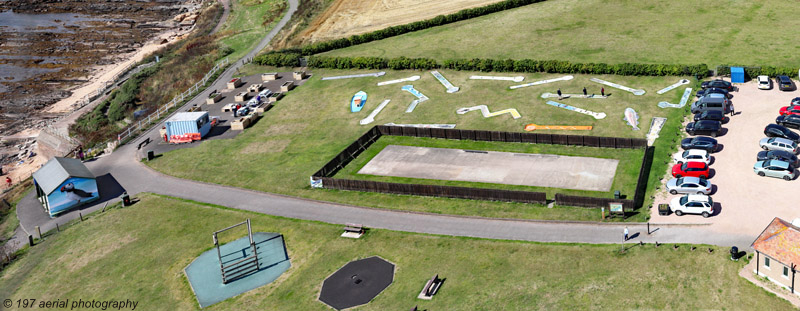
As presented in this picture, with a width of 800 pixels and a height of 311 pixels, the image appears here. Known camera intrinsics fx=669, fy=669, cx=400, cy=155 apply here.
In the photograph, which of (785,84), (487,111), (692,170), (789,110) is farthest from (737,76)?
(487,111)

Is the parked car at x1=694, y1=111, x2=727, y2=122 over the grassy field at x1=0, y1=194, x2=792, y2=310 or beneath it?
over

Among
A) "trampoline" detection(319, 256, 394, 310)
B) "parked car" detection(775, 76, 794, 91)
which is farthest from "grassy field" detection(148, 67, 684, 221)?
"parked car" detection(775, 76, 794, 91)

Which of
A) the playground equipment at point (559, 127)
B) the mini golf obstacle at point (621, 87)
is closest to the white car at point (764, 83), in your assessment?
the mini golf obstacle at point (621, 87)

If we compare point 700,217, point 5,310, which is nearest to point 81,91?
point 5,310

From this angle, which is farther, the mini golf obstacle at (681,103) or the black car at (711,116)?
the mini golf obstacle at (681,103)

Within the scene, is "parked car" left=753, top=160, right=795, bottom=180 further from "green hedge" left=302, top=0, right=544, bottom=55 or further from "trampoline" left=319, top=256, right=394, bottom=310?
"green hedge" left=302, top=0, right=544, bottom=55

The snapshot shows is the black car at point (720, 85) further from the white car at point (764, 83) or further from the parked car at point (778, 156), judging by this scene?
the parked car at point (778, 156)
